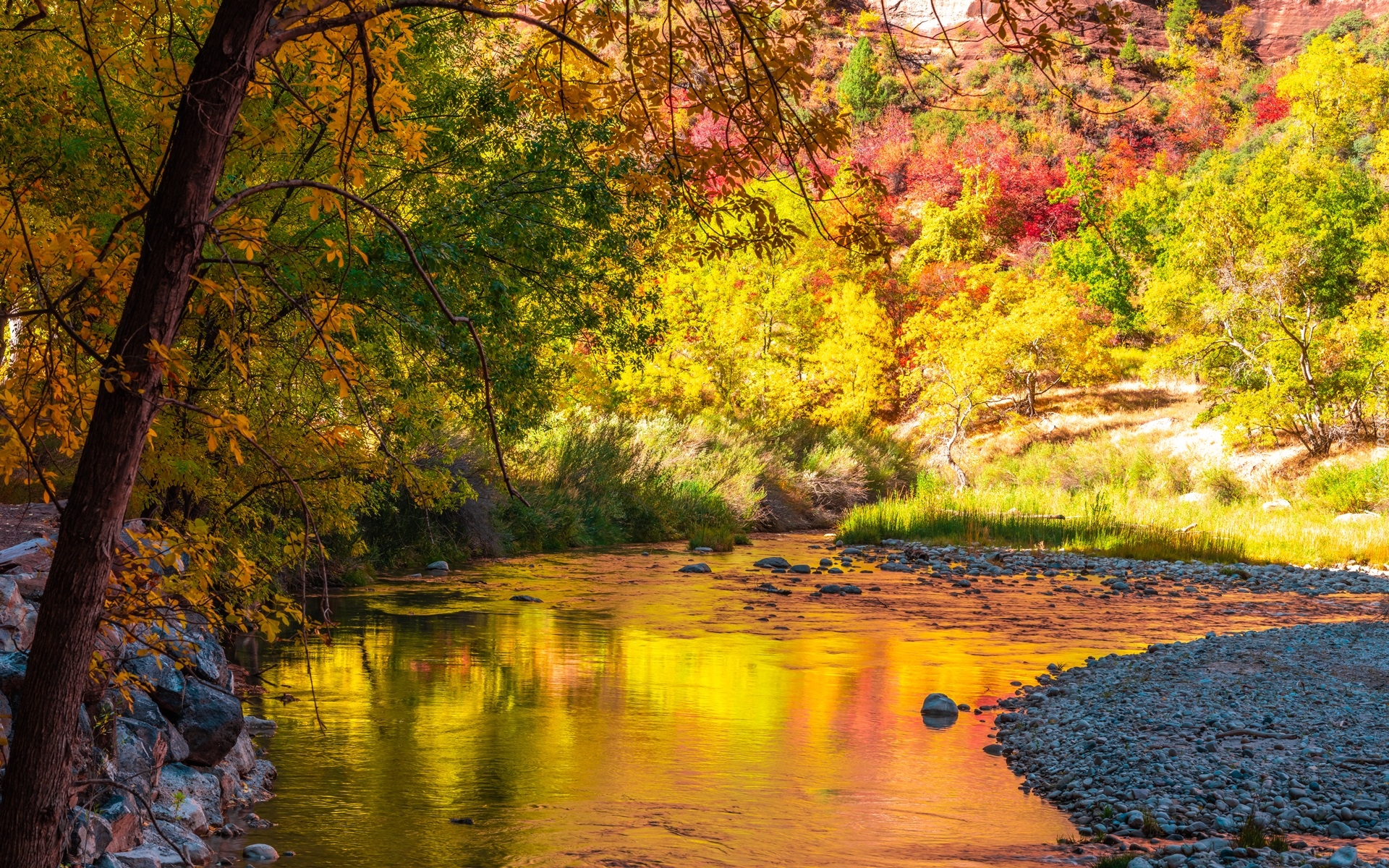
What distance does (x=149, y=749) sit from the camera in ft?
19.1

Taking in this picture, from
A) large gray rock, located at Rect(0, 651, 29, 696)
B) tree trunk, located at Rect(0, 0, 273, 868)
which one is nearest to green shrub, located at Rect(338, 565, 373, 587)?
large gray rock, located at Rect(0, 651, 29, 696)

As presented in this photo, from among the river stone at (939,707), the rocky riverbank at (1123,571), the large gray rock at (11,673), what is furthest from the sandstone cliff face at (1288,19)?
the large gray rock at (11,673)

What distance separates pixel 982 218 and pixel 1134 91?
71.8ft

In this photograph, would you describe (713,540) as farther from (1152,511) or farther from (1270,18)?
(1270,18)

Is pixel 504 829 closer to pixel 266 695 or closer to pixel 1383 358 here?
pixel 266 695

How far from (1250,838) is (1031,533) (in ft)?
55.5

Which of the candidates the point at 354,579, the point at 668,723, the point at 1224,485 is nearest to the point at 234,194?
the point at 668,723

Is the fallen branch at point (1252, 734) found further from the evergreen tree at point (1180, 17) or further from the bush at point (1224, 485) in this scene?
the evergreen tree at point (1180, 17)

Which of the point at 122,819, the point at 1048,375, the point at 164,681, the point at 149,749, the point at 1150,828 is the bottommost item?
the point at 1150,828

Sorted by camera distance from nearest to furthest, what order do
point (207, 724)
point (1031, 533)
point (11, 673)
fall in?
point (11, 673), point (207, 724), point (1031, 533)

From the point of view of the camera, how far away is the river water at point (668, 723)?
20.1ft

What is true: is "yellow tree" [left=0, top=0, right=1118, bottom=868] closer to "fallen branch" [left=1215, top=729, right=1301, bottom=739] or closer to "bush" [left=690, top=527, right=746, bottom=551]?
"fallen branch" [left=1215, top=729, right=1301, bottom=739]

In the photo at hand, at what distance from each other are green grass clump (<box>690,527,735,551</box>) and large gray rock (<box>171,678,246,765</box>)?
46.4 ft

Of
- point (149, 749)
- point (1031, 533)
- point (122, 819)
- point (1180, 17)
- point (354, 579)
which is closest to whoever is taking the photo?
point (122, 819)
